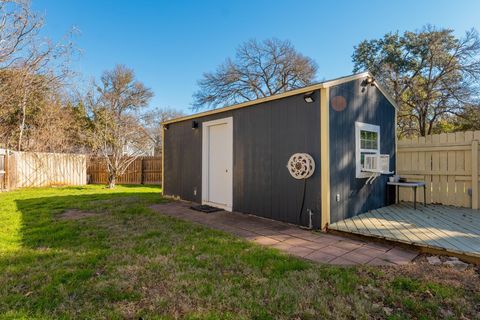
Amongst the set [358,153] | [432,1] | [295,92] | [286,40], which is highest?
[286,40]

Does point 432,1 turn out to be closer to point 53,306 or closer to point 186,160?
point 186,160

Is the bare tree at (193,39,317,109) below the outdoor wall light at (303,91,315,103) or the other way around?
the other way around

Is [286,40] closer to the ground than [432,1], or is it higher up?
higher up

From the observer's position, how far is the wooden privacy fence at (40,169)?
9.28 m

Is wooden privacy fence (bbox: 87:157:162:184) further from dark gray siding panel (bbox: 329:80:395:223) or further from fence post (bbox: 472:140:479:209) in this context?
fence post (bbox: 472:140:479:209)

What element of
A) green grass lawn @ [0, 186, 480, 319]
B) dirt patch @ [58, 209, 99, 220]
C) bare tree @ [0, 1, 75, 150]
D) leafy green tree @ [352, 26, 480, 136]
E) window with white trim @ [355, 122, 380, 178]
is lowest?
green grass lawn @ [0, 186, 480, 319]

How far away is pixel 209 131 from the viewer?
632 centimetres

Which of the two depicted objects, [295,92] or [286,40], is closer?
[295,92]

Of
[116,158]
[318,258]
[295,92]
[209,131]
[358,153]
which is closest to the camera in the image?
[318,258]

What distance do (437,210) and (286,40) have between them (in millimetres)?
14389

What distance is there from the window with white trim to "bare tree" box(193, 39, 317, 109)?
11918 mm

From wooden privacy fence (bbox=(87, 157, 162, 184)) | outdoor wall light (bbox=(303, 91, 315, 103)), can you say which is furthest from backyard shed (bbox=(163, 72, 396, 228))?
wooden privacy fence (bbox=(87, 157, 162, 184))

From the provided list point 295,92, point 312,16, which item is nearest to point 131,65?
point 312,16

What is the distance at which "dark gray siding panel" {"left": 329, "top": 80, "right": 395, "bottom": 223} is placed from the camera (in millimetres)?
4223
